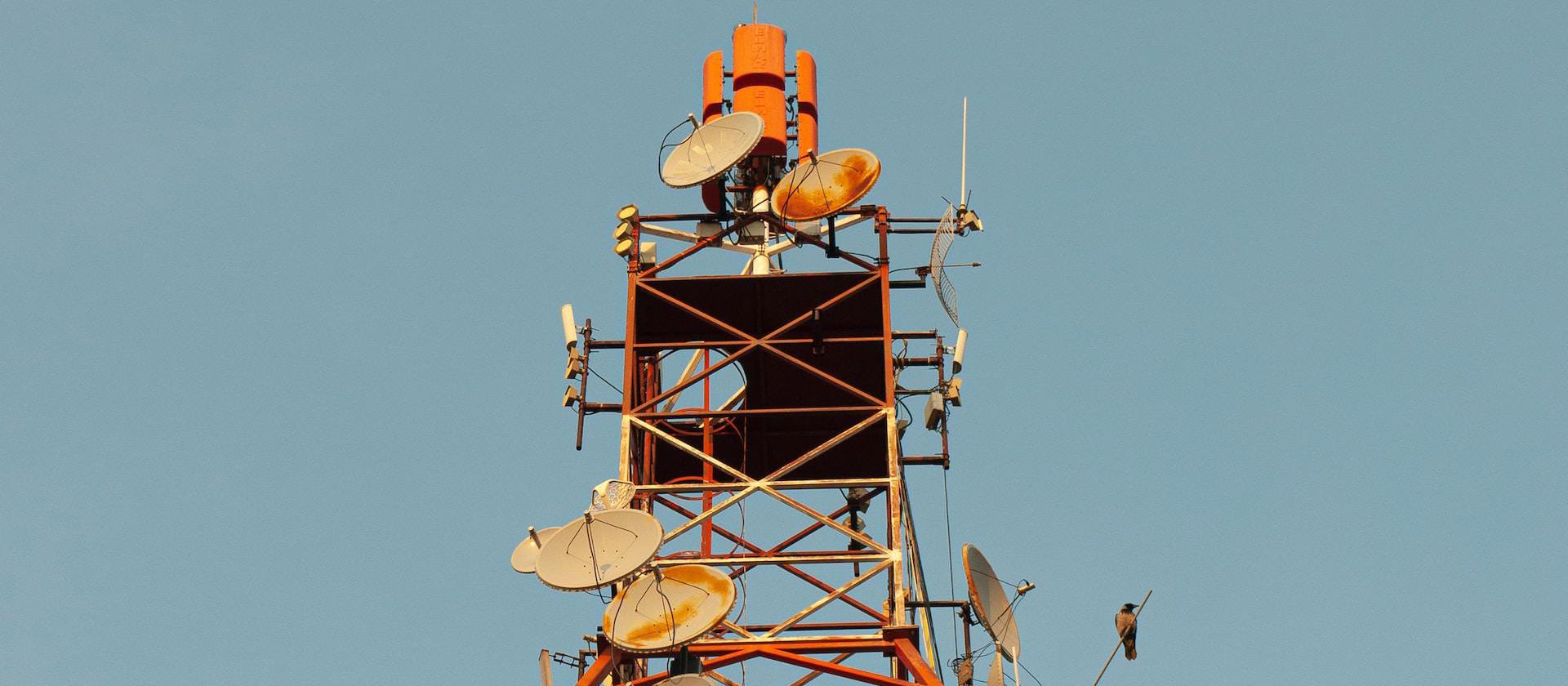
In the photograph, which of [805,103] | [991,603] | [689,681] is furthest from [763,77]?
[689,681]

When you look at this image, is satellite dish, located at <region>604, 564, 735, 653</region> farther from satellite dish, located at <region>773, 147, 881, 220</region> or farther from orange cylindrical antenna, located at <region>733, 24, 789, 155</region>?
orange cylindrical antenna, located at <region>733, 24, 789, 155</region>

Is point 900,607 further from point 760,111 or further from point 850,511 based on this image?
point 760,111

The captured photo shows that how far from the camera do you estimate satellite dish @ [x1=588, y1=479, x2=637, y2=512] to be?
39750 millimetres

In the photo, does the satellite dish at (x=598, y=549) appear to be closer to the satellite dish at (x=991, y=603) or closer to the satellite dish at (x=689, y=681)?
the satellite dish at (x=689, y=681)

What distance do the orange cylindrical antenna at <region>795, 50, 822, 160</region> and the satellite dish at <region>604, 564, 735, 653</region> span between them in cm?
1050

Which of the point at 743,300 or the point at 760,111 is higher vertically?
the point at 760,111

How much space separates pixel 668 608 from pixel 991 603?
6.96m

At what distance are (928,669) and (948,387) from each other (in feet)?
29.5

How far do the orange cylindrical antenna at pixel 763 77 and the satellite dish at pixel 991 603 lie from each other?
28.8 ft

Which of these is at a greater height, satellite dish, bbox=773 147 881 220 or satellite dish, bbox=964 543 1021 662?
satellite dish, bbox=773 147 881 220

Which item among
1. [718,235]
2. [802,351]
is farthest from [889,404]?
[718,235]

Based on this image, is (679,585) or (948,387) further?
(948,387)

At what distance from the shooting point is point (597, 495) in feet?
131

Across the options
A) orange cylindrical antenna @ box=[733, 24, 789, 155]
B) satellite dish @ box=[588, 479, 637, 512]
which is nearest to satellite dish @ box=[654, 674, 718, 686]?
satellite dish @ box=[588, 479, 637, 512]
